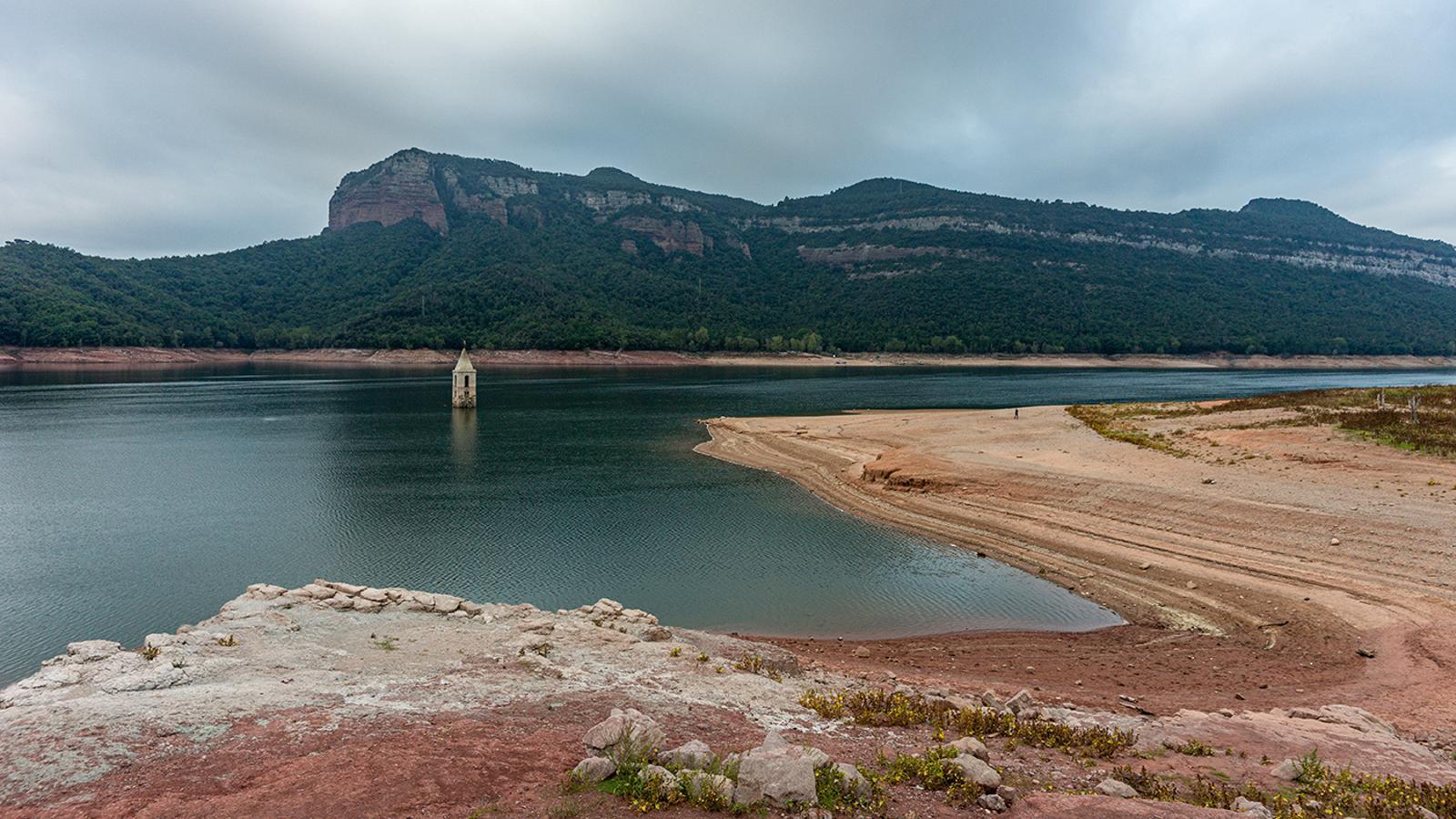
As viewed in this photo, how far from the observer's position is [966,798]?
620cm

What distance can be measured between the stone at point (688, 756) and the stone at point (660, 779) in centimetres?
19

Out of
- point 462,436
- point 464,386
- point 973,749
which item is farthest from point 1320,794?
point 464,386

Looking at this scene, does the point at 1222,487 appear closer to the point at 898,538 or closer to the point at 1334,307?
the point at 898,538

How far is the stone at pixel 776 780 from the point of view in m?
5.94

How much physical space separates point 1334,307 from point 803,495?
7850 inches

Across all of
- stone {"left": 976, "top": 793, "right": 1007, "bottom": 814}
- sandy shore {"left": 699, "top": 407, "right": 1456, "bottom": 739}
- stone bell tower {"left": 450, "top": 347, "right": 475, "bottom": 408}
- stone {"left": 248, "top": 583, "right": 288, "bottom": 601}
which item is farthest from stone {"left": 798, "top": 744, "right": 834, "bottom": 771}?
stone bell tower {"left": 450, "top": 347, "right": 475, "bottom": 408}

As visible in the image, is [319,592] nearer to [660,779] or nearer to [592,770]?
[592,770]

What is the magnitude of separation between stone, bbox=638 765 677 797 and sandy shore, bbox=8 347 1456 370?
4641 inches

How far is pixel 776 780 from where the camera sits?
5992 millimetres

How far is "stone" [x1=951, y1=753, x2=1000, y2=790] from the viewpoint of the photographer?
6.34 meters

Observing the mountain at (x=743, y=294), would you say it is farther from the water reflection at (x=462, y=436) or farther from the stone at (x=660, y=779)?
the stone at (x=660, y=779)

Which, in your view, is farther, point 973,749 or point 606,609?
point 606,609

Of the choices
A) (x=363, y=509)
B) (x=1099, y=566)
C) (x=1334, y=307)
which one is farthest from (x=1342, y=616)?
(x=1334, y=307)

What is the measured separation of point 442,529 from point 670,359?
108113mm
